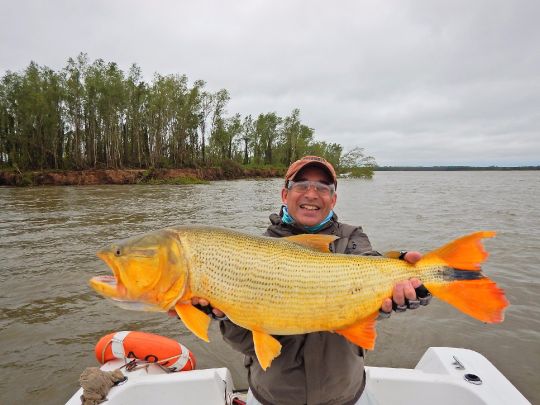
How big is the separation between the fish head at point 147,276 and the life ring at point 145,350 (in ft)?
7.36

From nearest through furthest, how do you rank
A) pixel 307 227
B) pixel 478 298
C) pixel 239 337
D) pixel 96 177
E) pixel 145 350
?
pixel 478 298 → pixel 239 337 → pixel 307 227 → pixel 145 350 → pixel 96 177

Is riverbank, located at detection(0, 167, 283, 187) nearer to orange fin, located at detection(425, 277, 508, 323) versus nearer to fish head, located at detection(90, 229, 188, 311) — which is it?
fish head, located at detection(90, 229, 188, 311)

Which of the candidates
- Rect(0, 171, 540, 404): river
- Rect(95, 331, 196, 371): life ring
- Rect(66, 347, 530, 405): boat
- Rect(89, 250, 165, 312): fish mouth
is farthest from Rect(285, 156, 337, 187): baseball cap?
Rect(0, 171, 540, 404): river

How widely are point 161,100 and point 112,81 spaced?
748cm

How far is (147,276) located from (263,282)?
72 centimetres

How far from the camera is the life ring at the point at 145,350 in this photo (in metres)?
Answer: 4.24

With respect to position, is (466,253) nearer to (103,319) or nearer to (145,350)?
(145,350)

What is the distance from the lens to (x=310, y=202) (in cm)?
333

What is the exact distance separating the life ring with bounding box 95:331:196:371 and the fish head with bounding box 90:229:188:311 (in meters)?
2.24

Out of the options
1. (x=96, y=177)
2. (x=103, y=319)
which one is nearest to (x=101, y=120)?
(x=96, y=177)

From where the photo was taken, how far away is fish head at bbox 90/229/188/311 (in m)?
2.29

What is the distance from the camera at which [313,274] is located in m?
2.40

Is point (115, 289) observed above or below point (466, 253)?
below

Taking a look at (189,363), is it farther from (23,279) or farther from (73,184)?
(73,184)
